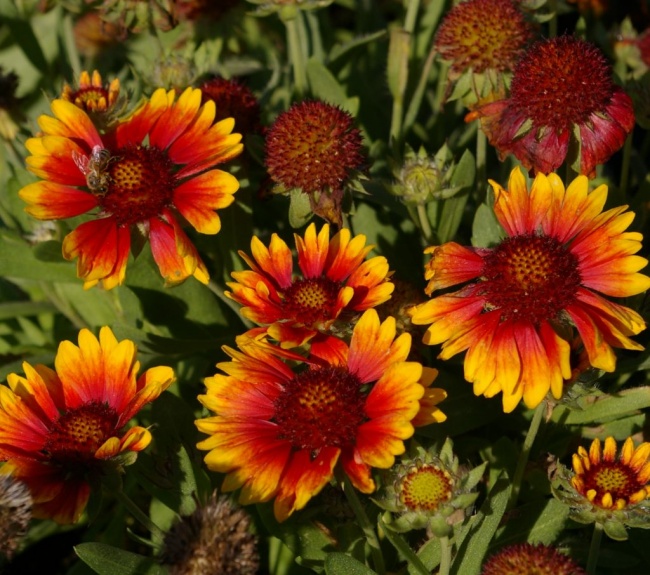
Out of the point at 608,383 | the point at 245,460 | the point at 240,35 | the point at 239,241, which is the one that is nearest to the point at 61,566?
the point at 239,241

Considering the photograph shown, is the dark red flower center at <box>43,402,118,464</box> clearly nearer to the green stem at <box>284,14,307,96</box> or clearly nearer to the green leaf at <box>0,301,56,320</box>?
the green leaf at <box>0,301,56,320</box>

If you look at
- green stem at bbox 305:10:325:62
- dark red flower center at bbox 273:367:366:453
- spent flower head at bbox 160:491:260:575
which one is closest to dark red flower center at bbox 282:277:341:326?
dark red flower center at bbox 273:367:366:453

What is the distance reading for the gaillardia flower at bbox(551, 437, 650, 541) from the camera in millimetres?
1507

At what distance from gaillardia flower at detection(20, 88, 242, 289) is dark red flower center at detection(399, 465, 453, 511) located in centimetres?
51

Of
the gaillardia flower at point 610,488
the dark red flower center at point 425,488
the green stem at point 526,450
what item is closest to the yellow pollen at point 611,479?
the gaillardia flower at point 610,488

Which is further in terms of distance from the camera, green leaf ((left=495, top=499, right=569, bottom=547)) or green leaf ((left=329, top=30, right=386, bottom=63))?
green leaf ((left=329, top=30, right=386, bottom=63))

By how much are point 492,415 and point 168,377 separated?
0.73m

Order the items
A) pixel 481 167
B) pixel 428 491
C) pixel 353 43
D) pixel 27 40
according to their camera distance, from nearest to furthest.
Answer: pixel 428 491 → pixel 481 167 → pixel 353 43 → pixel 27 40

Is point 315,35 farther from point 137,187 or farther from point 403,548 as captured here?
point 403,548

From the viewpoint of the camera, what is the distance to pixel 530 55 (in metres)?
1.77

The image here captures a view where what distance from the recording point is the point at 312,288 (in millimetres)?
1676

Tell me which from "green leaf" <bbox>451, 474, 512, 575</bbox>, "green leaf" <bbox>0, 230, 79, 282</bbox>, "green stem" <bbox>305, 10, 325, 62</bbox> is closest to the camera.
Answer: "green leaf" <bbox>451, 474, 512, 575</bbox>

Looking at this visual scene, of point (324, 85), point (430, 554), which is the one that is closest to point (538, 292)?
point (430, 554)

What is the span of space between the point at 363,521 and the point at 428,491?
17 cm
